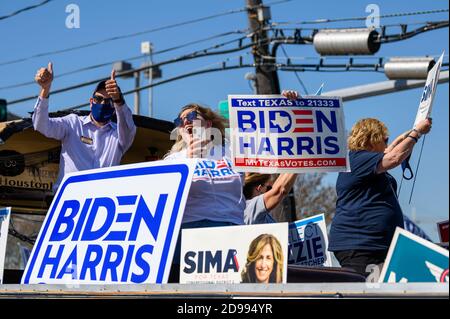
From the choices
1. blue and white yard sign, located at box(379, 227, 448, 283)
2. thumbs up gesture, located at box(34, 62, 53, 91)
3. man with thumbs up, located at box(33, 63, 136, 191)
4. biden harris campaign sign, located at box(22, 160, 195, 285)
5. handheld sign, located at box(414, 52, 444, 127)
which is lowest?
blue and white yard sign, located at box(379, 227, 448, 283)

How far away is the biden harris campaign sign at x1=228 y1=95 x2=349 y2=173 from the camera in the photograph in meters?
4.74

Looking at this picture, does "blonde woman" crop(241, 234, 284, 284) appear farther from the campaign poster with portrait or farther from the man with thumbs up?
the man with thumbs up

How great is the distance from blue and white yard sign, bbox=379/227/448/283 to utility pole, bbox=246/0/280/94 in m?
11.9

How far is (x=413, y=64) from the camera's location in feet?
Result: 40.8

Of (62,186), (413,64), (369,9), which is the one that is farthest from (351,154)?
(413,64)

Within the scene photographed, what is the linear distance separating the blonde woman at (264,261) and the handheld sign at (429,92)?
3.88 feet

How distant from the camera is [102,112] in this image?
256 inches

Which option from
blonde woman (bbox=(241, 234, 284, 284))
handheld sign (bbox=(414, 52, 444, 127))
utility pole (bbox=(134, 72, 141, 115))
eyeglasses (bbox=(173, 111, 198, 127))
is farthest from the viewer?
utility pole (bbox=(134, 72, 141, 115))

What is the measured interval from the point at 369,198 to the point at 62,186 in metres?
1.76

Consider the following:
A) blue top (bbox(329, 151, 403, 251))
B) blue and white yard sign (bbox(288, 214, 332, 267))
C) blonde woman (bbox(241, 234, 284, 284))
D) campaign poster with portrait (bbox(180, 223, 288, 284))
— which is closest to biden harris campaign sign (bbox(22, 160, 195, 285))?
campaign poster with portrait (bbox(180, 223, 288, 284))

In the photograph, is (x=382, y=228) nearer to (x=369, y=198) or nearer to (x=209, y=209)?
(x=369, y=198)

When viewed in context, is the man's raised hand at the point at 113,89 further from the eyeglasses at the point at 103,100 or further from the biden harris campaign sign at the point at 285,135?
the biden harris campaign sign at the point at 285,135

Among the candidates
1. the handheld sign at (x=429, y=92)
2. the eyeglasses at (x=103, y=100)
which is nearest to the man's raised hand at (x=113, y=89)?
the eyeglasses at (x=103, y=100)
